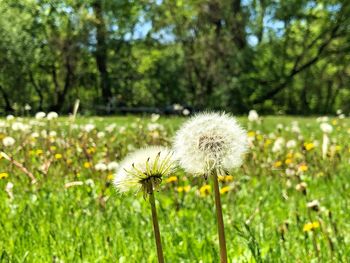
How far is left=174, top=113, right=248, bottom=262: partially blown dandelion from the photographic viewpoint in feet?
3.95

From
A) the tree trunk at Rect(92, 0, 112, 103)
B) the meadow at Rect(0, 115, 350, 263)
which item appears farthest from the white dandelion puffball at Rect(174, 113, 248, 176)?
the tree trunk at Rect(92, 0, 112, 103)

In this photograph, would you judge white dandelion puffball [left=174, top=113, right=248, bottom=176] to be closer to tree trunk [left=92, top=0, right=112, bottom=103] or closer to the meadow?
the meadow

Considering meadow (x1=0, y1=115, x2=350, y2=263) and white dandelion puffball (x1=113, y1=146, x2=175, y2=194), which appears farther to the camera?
meadow (x1=0, y1=115, x2=350, y2=263)

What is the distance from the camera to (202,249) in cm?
256

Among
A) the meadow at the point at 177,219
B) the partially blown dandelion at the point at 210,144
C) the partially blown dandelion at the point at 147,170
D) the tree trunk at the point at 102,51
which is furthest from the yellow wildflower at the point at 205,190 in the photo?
the tree trunk at the point at 102,51

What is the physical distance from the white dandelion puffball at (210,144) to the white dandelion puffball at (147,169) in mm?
48

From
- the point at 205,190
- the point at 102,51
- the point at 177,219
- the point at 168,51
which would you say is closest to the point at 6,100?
the point at 102,51

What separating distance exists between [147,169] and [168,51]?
27786 mm

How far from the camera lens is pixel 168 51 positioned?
28.6 meters

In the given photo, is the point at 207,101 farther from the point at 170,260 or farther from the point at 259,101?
the point at 170,260

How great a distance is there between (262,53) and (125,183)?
28428 mm

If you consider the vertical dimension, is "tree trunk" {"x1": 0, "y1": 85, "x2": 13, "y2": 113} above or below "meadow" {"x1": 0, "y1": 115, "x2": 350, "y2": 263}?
above

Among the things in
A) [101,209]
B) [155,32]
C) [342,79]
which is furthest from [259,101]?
[101,209]

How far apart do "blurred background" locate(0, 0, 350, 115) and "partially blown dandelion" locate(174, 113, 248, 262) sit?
22116 millimetres
